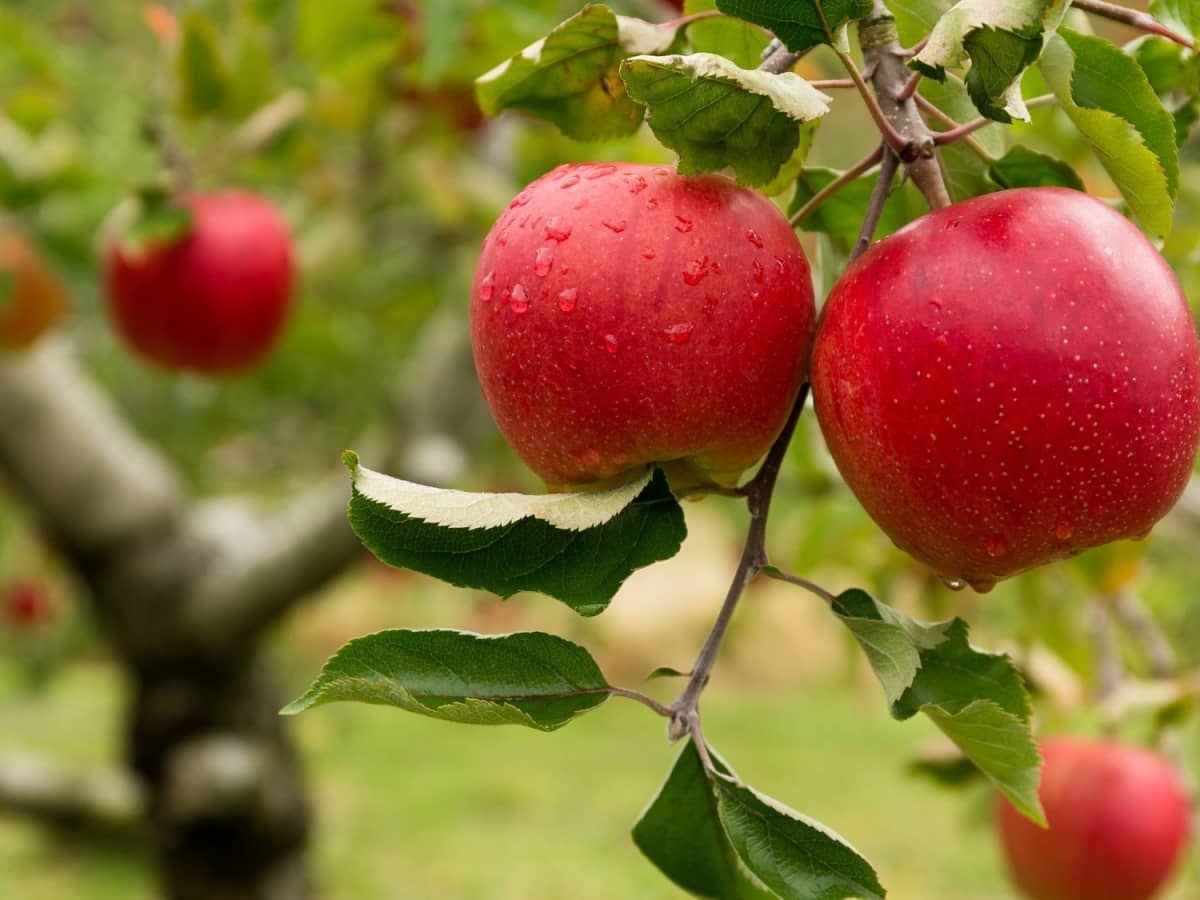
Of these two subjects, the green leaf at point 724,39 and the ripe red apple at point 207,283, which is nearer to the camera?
the green leaf at point 724,39

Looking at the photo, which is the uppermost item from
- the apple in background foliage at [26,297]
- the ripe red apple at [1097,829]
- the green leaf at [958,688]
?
the green leaf at [958,688]

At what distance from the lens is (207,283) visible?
1.36 meters

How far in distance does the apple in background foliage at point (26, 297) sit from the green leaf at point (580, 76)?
118 cm

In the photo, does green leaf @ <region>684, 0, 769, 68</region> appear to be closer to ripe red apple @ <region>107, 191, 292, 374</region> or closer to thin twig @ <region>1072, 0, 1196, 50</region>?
thin twig @ <region>1072, 0, 1196, 50</region>

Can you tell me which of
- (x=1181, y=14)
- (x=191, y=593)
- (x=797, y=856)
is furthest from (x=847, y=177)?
(x=191, y=593)

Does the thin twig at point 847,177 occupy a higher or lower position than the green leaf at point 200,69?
higher

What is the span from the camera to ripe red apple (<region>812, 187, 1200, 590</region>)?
0.40m

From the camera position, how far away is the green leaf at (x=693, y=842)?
0.49 metres

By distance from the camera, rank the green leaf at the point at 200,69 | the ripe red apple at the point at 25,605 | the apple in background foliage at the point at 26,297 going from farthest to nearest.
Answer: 1. the ripe red apple at the point at 25,605
2. the apple in background foliage at the point at 26,297
3. the green leaf at the point at 200,69

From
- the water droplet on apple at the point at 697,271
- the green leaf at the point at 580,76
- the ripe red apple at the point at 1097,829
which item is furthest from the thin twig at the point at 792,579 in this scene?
the ripe red apple at the point at 1097,829

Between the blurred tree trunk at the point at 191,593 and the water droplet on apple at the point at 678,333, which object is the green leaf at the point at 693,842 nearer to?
the water droplet on apple at the point at 678,333

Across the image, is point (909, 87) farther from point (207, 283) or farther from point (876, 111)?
point (207, 283)

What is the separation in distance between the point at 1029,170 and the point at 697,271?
17 centimetres

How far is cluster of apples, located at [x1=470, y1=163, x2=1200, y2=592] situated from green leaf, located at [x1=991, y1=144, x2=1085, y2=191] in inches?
3.0
